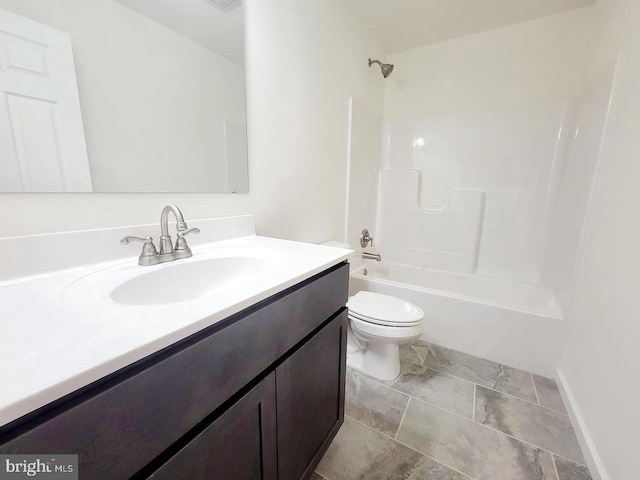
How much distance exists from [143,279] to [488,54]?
9.00 feet

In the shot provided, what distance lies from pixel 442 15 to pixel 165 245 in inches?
92.0

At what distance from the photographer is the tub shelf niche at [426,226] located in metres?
2.24

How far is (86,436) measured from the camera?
34 cm

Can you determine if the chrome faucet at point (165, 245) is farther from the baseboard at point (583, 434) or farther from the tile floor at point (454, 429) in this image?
the baseboard at point (583, 434)

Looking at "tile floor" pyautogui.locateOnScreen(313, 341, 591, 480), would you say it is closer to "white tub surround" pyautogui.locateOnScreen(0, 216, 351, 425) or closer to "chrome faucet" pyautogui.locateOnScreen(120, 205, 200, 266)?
"white tub surround" pyautogui.locateOnScreen(0, 216, 351, 425)

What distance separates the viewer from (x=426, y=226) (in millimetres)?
2410

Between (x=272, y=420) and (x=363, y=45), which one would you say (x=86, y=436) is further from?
(x=363, y=45)

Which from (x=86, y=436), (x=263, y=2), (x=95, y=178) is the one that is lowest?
(x=86, y=436)

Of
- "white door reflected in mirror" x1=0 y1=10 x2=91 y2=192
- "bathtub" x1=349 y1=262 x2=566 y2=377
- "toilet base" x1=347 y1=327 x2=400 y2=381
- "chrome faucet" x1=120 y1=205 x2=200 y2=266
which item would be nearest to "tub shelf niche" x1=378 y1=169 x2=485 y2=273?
"bathtub" x1=349 y1=262 x2=566 y2=377

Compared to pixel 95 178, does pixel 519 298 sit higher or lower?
lower

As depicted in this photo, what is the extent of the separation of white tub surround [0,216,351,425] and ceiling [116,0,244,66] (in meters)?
0.73

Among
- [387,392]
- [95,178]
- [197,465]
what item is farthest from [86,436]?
[387,392]

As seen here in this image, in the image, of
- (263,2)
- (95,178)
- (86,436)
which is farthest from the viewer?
(263,2)

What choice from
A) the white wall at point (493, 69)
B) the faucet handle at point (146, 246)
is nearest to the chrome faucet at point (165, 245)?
the faucet handle at point (146, 246)
